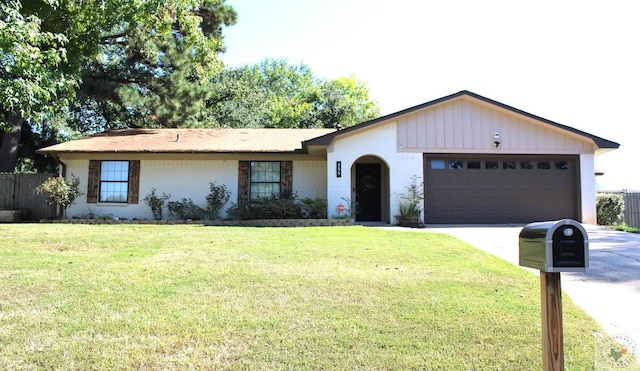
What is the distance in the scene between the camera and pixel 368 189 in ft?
50.4

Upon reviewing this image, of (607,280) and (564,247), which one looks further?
(607,280)

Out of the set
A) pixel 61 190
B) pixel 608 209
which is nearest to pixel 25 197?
pixel 61 190

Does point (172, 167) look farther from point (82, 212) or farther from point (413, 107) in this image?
point (413, 107)

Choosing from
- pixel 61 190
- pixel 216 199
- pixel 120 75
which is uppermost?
pixel 120 75

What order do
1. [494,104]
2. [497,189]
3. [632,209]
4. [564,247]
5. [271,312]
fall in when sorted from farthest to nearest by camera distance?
1. [632,209]
2. [497,189]
3. [494,104]
4. [271,312]
5. [564,247]

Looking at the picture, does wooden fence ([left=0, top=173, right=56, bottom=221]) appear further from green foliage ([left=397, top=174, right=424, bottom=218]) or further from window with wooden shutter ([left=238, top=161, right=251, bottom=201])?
green foliage ([left=397, top=174, right=424, bottom=218])

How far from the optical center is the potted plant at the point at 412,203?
12.8m

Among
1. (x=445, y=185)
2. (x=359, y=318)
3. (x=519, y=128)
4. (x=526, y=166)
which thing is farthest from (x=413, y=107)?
(x=359, y=318)

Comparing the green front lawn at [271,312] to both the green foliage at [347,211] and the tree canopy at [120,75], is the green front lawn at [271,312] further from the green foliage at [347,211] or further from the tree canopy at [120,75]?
the green foliage at [347,211]

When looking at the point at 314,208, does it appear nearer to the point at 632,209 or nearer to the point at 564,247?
the point at 564,247

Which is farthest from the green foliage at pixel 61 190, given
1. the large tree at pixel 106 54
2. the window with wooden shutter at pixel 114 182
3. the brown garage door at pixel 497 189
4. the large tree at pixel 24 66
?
the brown garage door at pixel 497 189

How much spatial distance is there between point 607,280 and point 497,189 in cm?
856

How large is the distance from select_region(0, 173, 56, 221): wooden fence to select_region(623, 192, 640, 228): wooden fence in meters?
22.4

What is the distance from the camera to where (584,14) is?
29.0 feet
